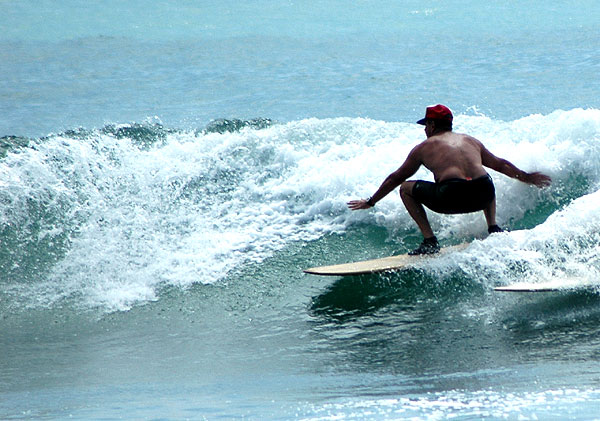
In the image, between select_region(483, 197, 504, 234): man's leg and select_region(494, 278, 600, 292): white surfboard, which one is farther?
select_region(483, 197, 504, 234): man's leg

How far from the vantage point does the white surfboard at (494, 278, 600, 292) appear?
463 centimetres

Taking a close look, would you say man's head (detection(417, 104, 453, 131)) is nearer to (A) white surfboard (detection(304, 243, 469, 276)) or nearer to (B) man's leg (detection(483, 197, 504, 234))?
(B) man's leg (detection(483, 197, 504, 234))

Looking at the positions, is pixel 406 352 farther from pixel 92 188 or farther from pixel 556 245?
pixel 92 188

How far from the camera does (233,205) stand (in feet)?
22.9

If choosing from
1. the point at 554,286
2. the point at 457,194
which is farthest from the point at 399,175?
the point at 554,286

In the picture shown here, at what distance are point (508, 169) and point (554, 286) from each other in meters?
1.21

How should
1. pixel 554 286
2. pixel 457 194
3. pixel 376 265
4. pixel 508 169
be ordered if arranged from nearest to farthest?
pixel 554 286 < pixel 457 194 < pixel 376 265 < pixel 508 169

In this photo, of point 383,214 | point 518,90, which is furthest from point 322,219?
point 518,90

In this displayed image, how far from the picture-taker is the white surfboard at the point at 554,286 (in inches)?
182

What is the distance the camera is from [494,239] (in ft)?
17.4

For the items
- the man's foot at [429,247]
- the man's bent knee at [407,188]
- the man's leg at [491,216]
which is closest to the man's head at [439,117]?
the man's bent knee at [407,188]

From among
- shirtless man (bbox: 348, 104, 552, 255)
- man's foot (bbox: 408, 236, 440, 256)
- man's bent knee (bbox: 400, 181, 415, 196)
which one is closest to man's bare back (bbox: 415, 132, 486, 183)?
shirtless man (bbox: 348, 104, 552, 255)

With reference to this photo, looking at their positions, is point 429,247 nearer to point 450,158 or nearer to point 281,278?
point 450,158

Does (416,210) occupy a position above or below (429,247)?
above
